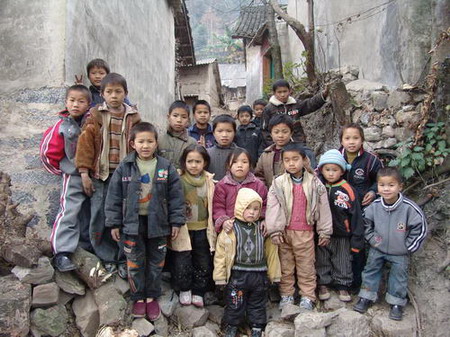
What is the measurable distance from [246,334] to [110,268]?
1.36 metres

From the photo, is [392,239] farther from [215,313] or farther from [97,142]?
[97,142]

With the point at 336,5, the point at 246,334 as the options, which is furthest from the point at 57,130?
the point at 336,5

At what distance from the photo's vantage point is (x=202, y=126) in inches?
167

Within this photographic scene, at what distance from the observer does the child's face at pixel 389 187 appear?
311 centimetres

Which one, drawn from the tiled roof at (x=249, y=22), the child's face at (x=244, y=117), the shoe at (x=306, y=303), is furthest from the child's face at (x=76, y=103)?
the tiled roof at (x=249, y=22)

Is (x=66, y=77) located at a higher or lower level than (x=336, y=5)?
lower

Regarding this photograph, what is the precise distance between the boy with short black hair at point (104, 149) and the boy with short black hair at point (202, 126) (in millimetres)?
1058

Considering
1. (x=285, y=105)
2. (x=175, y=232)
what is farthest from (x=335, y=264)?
(x=285, y=105)

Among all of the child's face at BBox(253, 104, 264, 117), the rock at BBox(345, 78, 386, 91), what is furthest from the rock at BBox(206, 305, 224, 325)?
the rock at BBox(345, 78, 386, 91)

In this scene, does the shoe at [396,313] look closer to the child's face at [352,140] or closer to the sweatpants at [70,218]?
the child's face at [352,140]

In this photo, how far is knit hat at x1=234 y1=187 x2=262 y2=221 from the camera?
3.00m

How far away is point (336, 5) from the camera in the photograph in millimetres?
6930

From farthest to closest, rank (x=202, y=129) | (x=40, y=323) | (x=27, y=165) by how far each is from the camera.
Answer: (x=202, y=129) → (x=27, y=165) → (x=40, y=323)

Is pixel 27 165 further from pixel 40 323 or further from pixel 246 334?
pixel 246 334
